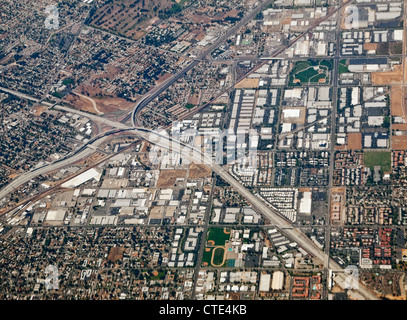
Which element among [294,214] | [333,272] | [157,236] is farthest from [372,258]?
[157,236]

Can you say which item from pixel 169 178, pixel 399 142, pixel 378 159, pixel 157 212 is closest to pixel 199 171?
pixel 169 178

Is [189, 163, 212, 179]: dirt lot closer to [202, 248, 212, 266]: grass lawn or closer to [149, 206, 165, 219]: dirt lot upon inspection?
[149, 206, 165, 219]: dirt lot

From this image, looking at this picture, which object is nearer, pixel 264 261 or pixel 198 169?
pixel 264 261

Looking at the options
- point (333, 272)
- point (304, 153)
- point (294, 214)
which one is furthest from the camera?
point (304, 153)

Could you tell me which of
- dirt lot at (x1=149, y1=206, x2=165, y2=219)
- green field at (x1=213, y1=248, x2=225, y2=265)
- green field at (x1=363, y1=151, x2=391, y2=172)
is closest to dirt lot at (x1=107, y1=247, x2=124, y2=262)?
dirt lot at (x1=149, y1=206, x2=165, y2=219)

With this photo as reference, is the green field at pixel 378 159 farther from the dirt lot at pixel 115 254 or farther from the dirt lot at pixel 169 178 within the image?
the dirt lot at pixel 115 254

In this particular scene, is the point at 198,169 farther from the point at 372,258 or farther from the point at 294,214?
the point at 372,258
